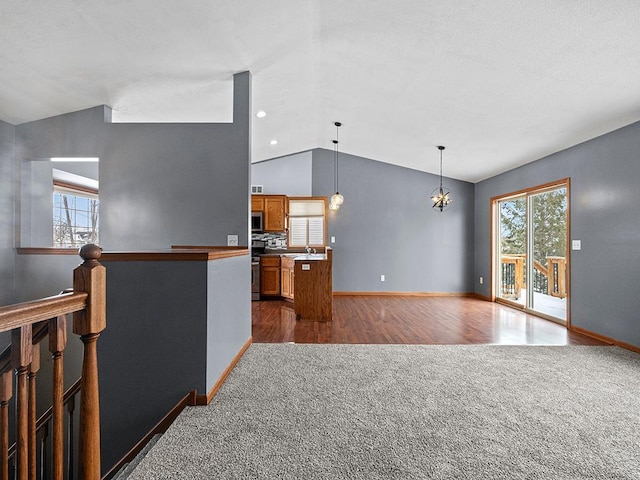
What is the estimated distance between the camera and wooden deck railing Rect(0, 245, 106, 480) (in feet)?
2.96

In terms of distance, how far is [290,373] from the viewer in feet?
8.98

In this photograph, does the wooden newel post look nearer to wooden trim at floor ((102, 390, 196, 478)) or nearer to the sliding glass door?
wooden trim at floor ((102, 390, 196, 478))

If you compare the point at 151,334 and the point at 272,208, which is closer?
the point at 151,334

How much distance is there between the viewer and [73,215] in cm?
554

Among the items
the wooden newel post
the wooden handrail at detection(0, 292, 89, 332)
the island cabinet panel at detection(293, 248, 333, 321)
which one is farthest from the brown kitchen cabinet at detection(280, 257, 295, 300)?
the wooden handrail at detection(0, 292, 89, 332)

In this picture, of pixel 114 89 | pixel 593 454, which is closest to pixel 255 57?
pixel 114 89

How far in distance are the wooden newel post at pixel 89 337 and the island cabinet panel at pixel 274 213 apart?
5.47 metres

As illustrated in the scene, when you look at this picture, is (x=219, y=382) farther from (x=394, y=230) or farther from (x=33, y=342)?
(x=394, y=230)

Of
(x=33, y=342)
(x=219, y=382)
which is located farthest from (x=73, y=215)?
(x=33, y=342)

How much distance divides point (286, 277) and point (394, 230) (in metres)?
2.47

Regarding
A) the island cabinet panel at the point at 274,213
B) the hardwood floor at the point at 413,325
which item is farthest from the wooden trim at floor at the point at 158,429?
the island cabinet panel at the point at 274,213

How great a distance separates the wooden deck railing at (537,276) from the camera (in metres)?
4.74

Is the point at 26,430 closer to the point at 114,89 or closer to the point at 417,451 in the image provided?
the point at 417,451

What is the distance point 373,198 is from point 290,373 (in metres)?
4.83
